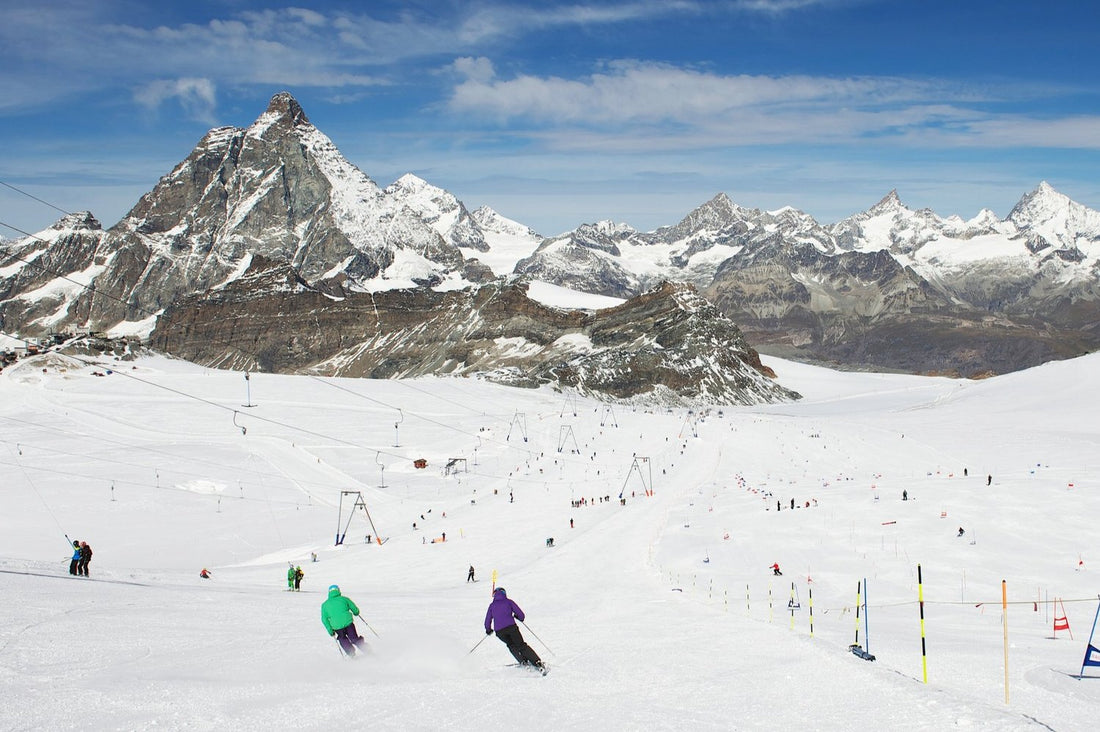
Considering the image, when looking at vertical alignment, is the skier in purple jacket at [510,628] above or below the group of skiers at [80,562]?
above

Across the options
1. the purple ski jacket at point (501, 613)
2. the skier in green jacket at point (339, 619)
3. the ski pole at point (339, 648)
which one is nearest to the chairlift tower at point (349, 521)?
the ski pole at point (339, 648)

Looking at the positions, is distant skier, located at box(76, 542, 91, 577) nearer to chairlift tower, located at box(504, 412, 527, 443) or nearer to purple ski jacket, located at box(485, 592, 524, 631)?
purple ski jacket, located at box(485, 592, 524, 631)

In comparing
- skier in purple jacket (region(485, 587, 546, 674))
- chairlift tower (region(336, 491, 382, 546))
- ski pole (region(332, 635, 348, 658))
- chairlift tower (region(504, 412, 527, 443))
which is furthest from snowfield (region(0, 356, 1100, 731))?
chairlift tower (region(504, 412, 527, 443))

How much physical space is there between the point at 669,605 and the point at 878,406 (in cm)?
16428

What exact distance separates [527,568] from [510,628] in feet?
74.3

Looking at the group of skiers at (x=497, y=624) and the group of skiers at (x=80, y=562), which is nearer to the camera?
the group of skiers at (x=497, y=624)

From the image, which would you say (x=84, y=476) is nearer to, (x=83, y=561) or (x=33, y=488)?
(x=33, y=488)

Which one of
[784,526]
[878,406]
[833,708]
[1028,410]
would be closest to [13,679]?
[833,708]

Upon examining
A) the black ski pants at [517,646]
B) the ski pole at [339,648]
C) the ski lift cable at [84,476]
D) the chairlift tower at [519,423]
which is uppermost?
the chairlift tower at [519,423]

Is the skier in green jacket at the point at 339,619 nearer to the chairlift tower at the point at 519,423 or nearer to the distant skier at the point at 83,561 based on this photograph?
the distant skier at the point at 83,561

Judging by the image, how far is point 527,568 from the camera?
123 feet

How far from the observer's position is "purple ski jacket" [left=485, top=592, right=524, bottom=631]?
1523cm

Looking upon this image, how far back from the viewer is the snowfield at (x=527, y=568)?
12469 mm

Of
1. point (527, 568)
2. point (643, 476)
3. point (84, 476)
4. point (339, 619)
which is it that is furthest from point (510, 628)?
point (643, 476)
